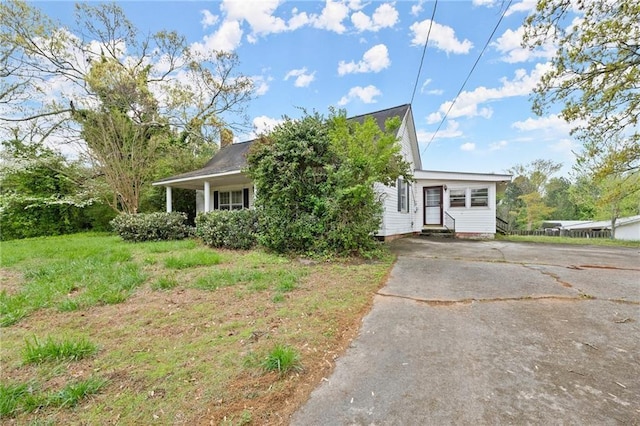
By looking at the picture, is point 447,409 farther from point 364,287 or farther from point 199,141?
point 199,141

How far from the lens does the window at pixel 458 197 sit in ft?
40.3

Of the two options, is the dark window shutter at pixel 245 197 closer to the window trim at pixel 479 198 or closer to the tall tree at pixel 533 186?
the window trim at pixel 479 198

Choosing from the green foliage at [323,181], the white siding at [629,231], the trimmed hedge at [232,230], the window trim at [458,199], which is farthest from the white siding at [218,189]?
the white siding at [629,231]

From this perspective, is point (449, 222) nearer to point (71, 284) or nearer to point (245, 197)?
point (245, 197)

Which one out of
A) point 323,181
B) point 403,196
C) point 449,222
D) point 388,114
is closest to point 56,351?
point 323,181

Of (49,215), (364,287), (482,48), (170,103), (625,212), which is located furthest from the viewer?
(625,212)

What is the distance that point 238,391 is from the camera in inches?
A: 73.9

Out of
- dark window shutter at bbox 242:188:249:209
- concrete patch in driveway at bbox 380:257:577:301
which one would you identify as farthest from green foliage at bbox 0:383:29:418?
dark window shutter at bbox 242:188:249:209

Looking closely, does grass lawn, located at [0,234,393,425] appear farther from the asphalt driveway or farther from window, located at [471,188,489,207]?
window, located at [471,188,489,207]

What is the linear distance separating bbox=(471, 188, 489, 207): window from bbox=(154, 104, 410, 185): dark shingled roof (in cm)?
485

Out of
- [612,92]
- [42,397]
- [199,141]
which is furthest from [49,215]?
[612,92]

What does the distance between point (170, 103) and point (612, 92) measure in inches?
845

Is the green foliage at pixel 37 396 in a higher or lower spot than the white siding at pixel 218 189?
lower

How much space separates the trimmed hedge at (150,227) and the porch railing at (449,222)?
1135 cm
